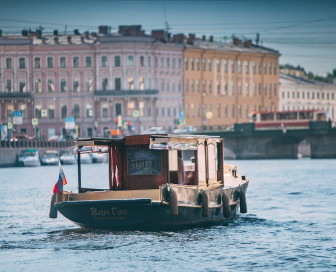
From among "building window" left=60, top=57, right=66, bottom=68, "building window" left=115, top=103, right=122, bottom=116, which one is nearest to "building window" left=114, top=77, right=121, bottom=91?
"building window" left=115, top=103, right=122, bottom=116

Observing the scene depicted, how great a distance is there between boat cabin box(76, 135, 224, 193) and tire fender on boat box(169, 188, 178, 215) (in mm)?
602

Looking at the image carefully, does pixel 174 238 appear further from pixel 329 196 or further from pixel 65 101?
pixel 65 101

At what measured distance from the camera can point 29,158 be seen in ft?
287

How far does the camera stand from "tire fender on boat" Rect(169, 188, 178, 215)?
85.9 ft

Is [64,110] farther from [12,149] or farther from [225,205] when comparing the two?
[225,205]

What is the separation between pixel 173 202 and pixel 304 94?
399 feet

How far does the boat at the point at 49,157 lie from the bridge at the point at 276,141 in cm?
1563

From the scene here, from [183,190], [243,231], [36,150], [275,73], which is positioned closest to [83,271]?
[183,190]

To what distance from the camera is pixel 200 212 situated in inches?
→ 1101

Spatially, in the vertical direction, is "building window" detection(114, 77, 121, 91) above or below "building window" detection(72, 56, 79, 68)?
below

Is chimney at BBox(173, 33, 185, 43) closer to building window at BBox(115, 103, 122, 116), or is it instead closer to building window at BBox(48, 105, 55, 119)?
building window at BBox(115, 103, 122, 116)

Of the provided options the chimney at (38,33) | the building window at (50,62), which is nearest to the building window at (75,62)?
the building window at (50,62)

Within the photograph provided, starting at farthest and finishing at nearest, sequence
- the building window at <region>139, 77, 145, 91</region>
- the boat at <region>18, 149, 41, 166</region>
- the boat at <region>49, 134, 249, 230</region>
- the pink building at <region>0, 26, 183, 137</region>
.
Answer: the building window at <region>139, 77, 145, 91</region> < the pink building at <region>0, 26, 183, 137</region> < the boat at <region>18, 149, 41, 166</region> < the boat at <region>49, 134, 249, 230</region>

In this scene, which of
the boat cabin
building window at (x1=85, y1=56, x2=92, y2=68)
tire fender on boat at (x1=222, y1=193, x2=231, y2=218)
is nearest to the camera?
the boat cabin
